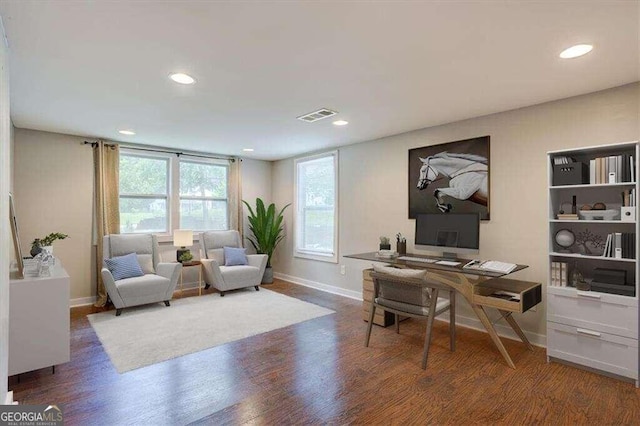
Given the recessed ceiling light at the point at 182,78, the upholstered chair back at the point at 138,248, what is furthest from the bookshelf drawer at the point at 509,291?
the upholstered chair back at the point at 138,248

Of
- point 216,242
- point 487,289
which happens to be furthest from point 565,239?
point 216,242

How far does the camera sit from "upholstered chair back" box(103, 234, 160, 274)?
4.47 metres

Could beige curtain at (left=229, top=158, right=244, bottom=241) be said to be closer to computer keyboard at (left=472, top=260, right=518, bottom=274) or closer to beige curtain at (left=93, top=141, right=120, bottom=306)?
beige curtain at (left=93, top=141, right=120, bottom=306)

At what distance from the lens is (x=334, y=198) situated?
17.4 feet

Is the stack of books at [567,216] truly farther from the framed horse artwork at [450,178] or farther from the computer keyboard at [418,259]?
the computer keyboard at [418,259]

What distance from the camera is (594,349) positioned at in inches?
101

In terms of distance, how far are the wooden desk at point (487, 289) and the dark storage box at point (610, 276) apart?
1.50 ft

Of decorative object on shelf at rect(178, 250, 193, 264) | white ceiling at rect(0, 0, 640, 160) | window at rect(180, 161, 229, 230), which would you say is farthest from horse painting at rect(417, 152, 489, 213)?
window at rect(180, 161, 229, 230)

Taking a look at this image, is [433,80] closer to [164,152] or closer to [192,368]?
[192,368]

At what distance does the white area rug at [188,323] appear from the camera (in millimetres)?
3037

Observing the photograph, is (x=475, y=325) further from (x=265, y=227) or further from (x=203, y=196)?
(x=203, y=196)

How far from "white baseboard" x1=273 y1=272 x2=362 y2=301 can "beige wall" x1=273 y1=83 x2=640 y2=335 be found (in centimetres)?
4

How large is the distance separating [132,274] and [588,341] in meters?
4.93

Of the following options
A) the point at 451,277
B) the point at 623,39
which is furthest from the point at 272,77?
the point at 451,277
